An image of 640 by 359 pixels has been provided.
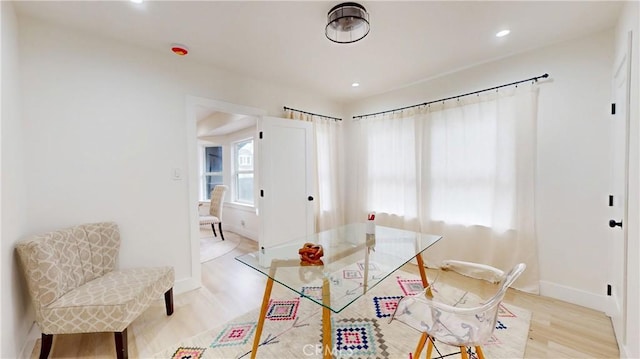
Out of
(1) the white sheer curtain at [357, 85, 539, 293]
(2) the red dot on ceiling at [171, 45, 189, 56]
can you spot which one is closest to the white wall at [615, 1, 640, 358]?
(1) the white sheer curtain at [357, 85, 539, 293]

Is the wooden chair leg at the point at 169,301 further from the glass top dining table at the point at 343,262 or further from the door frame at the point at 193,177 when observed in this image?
the glass top dining table at the point at 343,262

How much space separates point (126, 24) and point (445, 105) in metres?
3.25

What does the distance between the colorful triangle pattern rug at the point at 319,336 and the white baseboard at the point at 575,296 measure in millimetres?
482

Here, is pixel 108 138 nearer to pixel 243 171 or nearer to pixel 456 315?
pixel 456 315

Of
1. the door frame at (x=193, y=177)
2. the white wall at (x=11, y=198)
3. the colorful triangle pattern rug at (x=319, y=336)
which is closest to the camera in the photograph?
the white wall at (x=11, y=198)

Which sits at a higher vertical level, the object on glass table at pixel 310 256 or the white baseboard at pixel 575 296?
the object on glass table at pixel 310 256

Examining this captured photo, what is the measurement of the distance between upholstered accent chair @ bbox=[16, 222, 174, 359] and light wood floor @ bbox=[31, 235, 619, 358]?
0.23 meters

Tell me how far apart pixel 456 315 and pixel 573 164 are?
202 cm

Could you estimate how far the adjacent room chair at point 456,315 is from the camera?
123cm

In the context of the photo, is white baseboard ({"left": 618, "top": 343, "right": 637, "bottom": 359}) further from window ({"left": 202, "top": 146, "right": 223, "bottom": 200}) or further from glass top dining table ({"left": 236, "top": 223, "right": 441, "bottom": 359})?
window ({"left": 202, "top": 146, "right": 223, "bottom": 200})

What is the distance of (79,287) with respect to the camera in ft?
6.03

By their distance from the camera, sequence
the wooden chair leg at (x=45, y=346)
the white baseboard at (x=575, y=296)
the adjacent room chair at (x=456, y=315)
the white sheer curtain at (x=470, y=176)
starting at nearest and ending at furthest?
the adjacent room chair at (x=456, y=315) < the wooden chair leg at (x=45, y=346) < the white baseboard at (x=575, y=296) < the white sheer curtain at (x=470, y=176)

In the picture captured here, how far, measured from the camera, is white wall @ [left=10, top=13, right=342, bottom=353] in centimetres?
196
